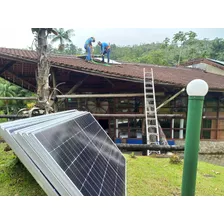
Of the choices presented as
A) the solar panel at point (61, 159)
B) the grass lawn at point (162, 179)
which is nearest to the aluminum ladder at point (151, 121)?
the grass lawn at point (162, 179)

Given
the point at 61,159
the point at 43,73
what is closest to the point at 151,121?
the point at 43,73

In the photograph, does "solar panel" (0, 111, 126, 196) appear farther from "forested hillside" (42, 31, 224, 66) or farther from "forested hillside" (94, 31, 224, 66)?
"forested hillside" (94, 31, 224, 66)

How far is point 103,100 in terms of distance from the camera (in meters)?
9.48

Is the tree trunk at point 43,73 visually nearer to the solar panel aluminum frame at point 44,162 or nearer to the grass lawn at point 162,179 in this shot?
the grass lawn at point 162,179

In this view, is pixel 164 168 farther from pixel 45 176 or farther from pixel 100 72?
pixel 100 72

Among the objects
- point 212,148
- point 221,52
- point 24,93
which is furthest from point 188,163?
point 221,52

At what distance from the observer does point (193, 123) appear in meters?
1.62

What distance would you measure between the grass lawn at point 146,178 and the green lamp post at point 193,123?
4.06 feet

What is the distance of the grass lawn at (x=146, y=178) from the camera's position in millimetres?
2354

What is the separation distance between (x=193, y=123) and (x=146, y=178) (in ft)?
6.27

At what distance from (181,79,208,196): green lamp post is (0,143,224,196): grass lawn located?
1.24m

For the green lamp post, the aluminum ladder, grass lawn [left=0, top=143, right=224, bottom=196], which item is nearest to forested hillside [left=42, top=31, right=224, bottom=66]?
the aluminum ladder

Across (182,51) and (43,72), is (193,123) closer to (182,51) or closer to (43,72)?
(43,72)
